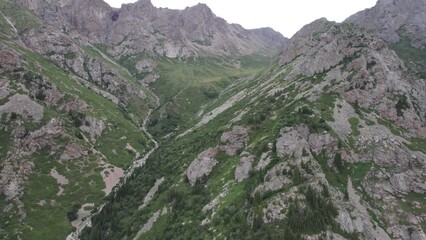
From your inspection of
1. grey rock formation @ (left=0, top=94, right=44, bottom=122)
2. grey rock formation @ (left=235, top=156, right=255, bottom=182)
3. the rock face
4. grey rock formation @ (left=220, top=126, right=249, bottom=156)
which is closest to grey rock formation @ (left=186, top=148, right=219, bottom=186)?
the rock face

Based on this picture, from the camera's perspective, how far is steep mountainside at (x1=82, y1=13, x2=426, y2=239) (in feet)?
271

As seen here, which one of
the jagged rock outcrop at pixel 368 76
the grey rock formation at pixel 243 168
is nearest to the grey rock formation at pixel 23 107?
the grey rock formation at pixel 243 168

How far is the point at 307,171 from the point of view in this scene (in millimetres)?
91812

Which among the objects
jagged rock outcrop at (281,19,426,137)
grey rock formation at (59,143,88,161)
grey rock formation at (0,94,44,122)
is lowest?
jagged rock outcrop at (281,19,426,137)

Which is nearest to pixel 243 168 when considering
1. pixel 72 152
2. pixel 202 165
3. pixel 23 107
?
pixel 202 165

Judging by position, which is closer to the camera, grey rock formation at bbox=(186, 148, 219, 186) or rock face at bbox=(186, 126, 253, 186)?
grey rock formation at bbox=(186, 148, 219, 186)

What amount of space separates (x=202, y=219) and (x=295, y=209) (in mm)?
26541

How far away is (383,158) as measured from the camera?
104m

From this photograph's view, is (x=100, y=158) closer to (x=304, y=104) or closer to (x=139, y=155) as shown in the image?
(x=139, y=155)

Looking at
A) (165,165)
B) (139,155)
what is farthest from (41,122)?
(165,165)

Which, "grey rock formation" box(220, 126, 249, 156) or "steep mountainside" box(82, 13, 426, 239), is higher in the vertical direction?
"grey rock formation" box(220, 126, 249, 156)

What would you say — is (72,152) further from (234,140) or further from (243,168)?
(243,168)

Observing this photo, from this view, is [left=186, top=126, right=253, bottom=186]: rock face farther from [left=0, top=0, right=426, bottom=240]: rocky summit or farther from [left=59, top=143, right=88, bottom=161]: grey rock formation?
[left=59, top=143, right=88, bottom=161]: grey rock formation

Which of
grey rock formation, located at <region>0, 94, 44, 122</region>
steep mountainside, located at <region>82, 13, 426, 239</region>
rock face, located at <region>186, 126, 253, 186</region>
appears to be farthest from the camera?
grey rock formation, located at <region>0, 94, 44, 122</region>
